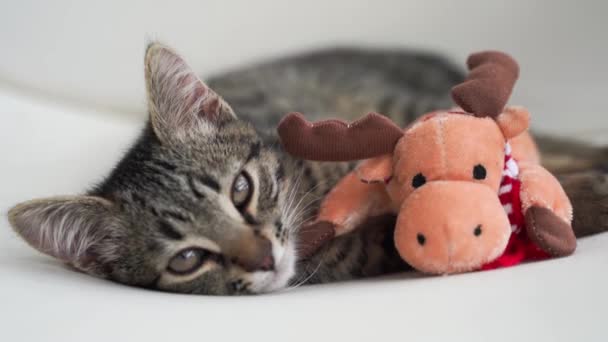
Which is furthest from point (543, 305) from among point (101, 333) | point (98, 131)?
point (98, 131)

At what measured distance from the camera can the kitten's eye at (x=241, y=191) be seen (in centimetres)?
107

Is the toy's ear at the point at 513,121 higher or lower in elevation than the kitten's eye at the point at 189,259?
higher

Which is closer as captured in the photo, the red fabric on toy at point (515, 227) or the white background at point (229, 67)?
the white background at point (229, 67)

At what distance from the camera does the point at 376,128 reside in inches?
37.5

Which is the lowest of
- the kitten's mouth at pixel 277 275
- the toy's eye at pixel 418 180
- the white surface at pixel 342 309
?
the kitten's mouth at pixel 277 275

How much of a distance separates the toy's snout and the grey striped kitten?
0.24 m

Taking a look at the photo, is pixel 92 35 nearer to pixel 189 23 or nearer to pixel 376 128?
pixel 189 23

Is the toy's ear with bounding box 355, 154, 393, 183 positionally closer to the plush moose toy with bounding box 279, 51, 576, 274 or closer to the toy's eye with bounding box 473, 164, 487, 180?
the plush moose toy with bounding box 279, 51, 576, 274

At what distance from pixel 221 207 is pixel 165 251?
0.13 meters

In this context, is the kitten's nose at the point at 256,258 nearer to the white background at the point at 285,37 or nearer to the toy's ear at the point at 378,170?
the toy's ear at the point at 378,170

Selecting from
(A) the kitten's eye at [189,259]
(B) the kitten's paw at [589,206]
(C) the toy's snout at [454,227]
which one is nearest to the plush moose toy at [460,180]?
(C) the toy's snout at [454,227]

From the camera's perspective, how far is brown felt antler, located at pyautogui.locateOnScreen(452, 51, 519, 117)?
36.8 inches

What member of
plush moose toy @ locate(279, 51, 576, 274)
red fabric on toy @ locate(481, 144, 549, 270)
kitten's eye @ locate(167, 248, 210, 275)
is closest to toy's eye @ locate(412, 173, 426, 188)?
plush moose toy @ locate(279, 51, 576, 274)

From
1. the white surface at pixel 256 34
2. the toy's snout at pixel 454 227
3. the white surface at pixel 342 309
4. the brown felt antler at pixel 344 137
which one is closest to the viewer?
the white surface at pixel 342 309
